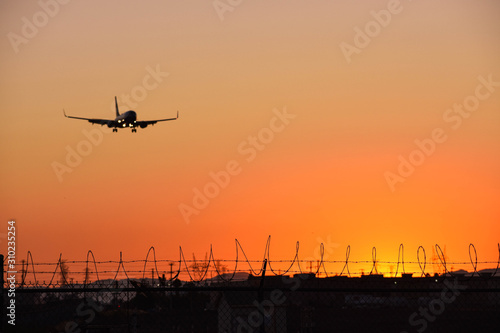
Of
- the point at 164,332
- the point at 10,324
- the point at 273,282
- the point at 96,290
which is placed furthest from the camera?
the point at 273,282

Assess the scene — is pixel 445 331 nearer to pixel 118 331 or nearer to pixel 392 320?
pixel 392 320

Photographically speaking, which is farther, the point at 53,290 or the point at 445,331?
the point at 445,331

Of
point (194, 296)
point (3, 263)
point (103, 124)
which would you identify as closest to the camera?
point (3, 263)

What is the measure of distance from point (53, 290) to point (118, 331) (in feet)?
119

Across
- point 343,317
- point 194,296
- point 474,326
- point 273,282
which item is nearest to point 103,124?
point 273,282

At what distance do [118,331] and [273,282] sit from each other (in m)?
29.7

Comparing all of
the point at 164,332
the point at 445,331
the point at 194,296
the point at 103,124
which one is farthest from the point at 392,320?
the point at 103,124

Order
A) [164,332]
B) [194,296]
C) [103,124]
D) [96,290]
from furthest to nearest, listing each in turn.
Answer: [103,124], [194,296], [164,332], [96,290]

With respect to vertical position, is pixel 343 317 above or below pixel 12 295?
above

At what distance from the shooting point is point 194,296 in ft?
193

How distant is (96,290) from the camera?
56.1 feet

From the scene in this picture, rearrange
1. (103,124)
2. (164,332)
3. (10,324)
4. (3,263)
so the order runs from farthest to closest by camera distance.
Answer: (103,124) → (164,332) → (10,324) → (3,263)

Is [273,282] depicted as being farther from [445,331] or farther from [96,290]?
[96,290]

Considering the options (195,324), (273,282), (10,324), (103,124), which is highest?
(103,124)
